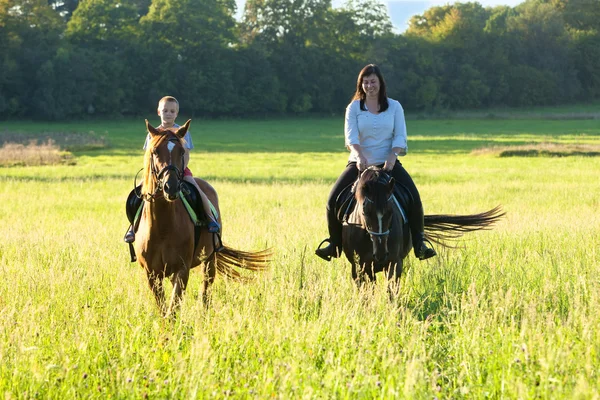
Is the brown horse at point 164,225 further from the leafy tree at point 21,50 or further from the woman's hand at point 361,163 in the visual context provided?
the leafy tree at point 21,50

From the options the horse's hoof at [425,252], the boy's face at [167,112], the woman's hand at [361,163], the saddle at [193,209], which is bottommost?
the horse's hoof at [425,252]

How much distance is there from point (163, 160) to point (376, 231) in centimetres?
209

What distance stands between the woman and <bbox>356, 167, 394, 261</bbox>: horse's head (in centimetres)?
46

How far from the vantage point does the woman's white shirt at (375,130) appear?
26.1 ft

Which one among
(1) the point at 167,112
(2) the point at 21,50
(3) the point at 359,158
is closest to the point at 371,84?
(3) the point at 359,158

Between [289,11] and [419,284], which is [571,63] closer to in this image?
[289,11]

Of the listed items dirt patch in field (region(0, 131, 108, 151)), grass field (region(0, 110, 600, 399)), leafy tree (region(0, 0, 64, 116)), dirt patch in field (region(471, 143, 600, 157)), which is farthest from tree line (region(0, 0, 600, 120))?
grass field (region(0, 110, 600, 399))

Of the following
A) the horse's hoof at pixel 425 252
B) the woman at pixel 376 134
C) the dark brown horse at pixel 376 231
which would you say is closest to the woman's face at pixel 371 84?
the woman at pixel 376 134

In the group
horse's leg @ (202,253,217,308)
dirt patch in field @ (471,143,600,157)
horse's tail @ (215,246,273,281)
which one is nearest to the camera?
horse's leg @ (202,253,217,308)

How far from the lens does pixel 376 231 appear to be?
24.3 feet

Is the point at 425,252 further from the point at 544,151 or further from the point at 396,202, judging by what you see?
the point at 544,151

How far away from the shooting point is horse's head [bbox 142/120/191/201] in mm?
6578

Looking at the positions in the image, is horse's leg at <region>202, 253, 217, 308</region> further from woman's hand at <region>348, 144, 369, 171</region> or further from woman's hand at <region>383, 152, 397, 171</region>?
woman's hand at <region>383, 152, 397, 171</region>

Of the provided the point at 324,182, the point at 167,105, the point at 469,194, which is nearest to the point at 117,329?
the point at 167,105
